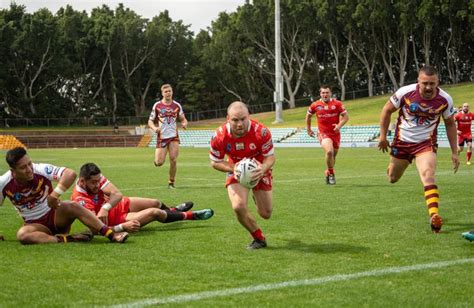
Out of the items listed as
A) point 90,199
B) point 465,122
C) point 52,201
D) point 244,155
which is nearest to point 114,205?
point 90,199

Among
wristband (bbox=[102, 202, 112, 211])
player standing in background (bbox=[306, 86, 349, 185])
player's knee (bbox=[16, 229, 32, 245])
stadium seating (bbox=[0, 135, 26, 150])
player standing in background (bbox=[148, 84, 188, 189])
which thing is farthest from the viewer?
stadium seating (bbox=[0, 135, 26, 150])

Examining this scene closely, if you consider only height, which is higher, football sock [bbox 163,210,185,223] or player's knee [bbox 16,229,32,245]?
player's knee [bbox 16,229,32,245]

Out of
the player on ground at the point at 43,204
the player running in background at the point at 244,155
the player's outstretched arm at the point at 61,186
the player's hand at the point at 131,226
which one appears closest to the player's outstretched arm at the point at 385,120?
the player running in background at the point at 244,155

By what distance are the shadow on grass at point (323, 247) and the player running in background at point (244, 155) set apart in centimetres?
35

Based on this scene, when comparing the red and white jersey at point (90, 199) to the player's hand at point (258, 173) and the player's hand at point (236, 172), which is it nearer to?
the player's hand at point (236, 172)

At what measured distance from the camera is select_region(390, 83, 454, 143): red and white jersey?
9.73 meters

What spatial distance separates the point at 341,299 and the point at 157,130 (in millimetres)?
12255

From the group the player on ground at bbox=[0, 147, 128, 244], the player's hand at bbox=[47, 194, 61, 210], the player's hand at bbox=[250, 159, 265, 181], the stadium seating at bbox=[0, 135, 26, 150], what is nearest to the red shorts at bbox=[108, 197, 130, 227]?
the player on ground at bbox=[0, 147, 128, 244]

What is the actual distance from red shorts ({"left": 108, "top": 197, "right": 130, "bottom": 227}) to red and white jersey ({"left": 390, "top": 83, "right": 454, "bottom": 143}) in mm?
3975

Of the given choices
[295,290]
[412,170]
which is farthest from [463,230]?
[412,170]

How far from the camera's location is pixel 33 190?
861 centimetres

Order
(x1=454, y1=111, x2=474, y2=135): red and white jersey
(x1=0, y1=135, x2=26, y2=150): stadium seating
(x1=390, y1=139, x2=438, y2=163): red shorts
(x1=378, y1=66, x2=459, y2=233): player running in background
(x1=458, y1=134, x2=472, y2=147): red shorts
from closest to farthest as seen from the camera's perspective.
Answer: (x1=378, y1=66, x2=459, y2=233): player running in background
(x1=390, y1=139, x2=438, y2=163): red shorts
(x1=458, y1=134, x2=472, y2=147): red shorts
(x1=454, y1=111, x2=474, y2=135): red and white jersey
(x1=0, y1=135, x2=26, y2=150): stadium seating

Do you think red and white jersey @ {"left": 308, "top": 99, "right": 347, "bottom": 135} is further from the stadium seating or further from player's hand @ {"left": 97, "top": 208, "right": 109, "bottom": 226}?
the stadium seating

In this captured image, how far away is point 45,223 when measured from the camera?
894 centimetres
